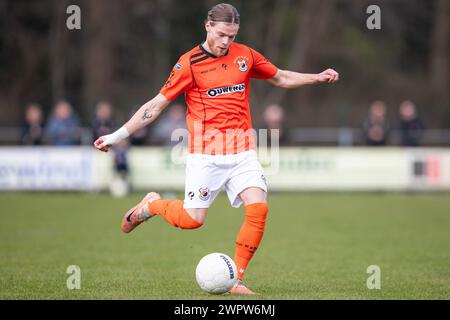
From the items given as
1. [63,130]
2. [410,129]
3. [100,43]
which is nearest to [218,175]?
[63,130]

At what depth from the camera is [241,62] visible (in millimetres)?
7301

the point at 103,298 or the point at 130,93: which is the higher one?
the point at 130,93

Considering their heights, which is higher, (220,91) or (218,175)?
(220,91)

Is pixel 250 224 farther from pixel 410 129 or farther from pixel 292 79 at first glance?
pixel 410 129

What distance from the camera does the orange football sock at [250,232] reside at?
7.08 meters

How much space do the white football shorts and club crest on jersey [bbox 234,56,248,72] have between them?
701mm

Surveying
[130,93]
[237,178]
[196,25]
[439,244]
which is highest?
[196,25]

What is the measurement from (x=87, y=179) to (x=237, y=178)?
37.4 feet

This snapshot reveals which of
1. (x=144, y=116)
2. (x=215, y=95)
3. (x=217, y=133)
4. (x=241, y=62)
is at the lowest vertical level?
(x=217, y=133)

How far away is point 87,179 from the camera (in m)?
18.2

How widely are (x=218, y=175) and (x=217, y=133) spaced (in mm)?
352
